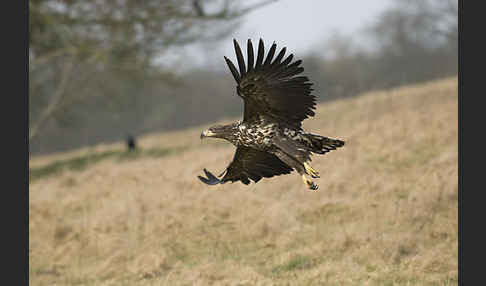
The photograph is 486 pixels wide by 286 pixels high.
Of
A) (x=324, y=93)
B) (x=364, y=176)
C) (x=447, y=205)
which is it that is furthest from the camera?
(x=324, y=93)

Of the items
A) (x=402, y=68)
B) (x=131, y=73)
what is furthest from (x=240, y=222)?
(x=402, y=68)

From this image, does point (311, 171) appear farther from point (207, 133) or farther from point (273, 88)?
point (207, 133)

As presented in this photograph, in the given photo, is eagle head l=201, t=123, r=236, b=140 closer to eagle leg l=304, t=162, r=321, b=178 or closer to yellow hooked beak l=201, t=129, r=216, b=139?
yellow hooked beak l=201, t=129, r=216, b=139

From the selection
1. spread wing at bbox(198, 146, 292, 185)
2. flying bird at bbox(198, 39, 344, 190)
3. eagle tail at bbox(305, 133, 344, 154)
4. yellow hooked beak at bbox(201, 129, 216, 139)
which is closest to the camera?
flying bird at bbox(198, 39, 344, 190)

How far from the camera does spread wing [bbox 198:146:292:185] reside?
419 cm

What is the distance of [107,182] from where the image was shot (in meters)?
12.3

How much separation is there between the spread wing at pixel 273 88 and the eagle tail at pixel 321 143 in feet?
0.53

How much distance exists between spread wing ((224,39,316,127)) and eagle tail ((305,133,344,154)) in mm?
163

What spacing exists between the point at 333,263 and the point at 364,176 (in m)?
3.03

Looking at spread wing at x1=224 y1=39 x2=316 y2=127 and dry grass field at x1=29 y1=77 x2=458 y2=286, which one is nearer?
spread wing at x1=224 y1=39 x2=316 y2=127

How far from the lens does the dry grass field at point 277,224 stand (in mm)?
6418

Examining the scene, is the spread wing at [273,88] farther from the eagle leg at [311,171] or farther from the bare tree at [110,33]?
the bare tree at [110,33]

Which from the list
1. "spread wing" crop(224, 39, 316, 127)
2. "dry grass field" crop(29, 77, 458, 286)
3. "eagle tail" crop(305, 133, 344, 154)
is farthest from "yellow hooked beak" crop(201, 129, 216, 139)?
"dry grass field" crop(29, 77, 458, 286)

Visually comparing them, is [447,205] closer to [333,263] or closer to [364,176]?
[364,176]
